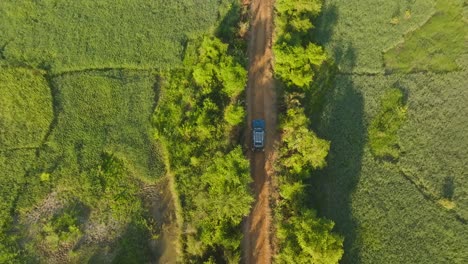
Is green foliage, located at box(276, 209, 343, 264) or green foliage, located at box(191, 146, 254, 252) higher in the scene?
green foliage, located at box(191, 146, 254, 252)

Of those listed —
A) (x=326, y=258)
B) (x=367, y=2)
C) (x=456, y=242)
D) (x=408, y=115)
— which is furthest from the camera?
(x=367, y=2)

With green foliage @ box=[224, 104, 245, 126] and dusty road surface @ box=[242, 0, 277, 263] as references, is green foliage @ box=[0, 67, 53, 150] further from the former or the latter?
dusty road surface @ box=[242, 0, 277, 263]

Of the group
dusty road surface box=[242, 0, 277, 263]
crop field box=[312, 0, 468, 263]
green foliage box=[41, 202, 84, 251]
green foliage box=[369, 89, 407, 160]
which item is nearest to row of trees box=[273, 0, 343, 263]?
dusty road surface box=[242, 0, 277, 263]

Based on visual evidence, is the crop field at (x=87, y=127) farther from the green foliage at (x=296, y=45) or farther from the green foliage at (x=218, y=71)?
the green foliage at (x=296, y=45)

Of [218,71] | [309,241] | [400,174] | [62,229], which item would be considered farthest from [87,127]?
[400,174]

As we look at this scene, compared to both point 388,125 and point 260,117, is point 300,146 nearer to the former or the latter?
point 260,117

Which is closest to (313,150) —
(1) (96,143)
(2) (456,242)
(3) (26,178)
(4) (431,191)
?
(4) (431,191)

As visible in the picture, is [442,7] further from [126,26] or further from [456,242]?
[126,26]

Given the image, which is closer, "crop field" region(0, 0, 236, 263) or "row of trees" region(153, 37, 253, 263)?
"row of trees" region(153, 37, 253, 263)
